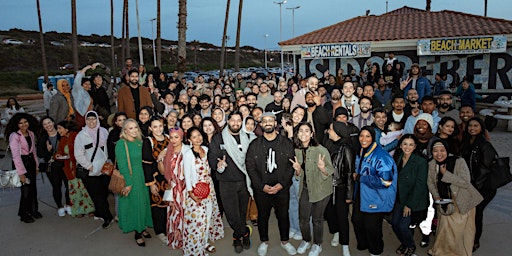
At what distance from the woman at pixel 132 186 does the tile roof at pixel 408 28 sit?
1303 cm

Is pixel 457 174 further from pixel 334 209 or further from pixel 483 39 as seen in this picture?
pixel 483 39

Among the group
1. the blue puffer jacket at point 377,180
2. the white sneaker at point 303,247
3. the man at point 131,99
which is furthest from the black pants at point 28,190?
the blue puffer jacket at point 377,180

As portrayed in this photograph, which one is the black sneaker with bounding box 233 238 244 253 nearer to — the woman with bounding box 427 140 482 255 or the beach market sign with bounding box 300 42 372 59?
the woman with bounding box 427 140 482 255

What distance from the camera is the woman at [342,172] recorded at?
4.31 meters

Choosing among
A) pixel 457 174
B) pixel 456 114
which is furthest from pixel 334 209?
pixel 456 114

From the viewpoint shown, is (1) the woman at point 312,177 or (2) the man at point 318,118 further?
(2) the man at point 318,118

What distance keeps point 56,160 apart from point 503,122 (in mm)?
12921

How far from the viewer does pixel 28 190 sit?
5922mm

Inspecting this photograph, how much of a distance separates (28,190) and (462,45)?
1489 centimetres

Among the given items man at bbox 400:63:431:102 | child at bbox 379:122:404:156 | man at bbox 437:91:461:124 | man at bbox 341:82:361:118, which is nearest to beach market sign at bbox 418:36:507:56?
man at bbox 400:63:431:102

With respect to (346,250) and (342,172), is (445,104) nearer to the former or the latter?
(342,172)

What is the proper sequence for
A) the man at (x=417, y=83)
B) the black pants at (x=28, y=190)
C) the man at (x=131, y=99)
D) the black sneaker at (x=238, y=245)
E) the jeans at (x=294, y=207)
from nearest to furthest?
1. the black sneaker at (x=238, y=245)
2. the jeans at (x=294, y=207)
3. the black pants at (x=28, y=190)
4. the man at (x=131, y=99)
5. the man at (x=417, y=83)

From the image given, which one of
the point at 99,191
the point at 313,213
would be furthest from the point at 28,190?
the point at 313,213

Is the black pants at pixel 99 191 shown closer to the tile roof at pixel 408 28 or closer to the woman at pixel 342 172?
the woman at pixel 342 172
